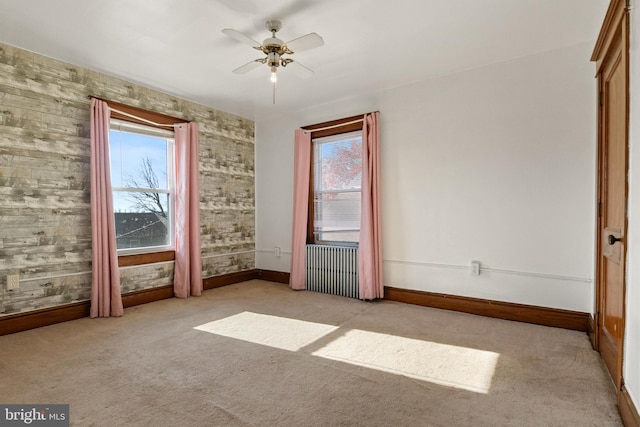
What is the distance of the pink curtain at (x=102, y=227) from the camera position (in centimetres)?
347

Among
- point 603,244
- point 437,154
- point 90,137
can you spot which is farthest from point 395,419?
point 90,137

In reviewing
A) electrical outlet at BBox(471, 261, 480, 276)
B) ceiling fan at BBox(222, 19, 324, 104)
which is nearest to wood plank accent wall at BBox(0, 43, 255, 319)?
ceiling fan at BBox(222, 19, 324, 104)

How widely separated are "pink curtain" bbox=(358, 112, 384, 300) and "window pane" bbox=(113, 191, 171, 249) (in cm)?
258

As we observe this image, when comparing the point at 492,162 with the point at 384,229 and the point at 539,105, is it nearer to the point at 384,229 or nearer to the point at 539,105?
the point at 539,105

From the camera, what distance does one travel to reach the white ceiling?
2506 mm

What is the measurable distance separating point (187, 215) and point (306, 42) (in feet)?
9.12

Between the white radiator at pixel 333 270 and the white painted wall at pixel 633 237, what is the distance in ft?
9.21

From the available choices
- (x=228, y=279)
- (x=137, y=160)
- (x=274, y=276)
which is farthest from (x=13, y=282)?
(x=274, y=276)

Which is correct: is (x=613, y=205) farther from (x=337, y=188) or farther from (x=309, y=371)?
(x=337, y=188)

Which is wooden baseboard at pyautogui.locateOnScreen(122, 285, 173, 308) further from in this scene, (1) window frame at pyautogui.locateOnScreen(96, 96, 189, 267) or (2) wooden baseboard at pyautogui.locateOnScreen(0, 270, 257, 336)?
(1) window frame at pyautogui.locateOnScreen(96, 96, 189, 267)

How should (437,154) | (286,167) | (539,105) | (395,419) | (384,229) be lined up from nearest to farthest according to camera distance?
(395,419)
(539,105)
(437,154)
(384,229)
(286,167)

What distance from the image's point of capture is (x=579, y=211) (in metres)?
3.09

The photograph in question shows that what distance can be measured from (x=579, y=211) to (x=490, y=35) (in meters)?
1.78

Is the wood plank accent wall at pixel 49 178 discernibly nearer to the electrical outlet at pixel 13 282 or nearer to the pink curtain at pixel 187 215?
the electrical outlet at pixel 13 282
